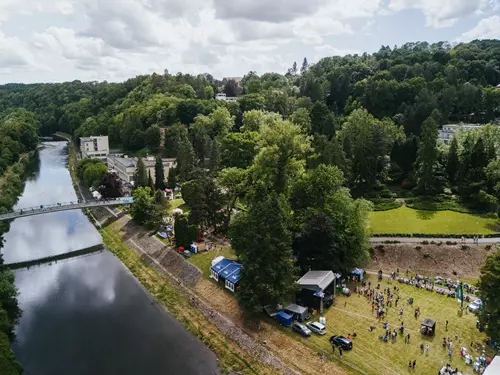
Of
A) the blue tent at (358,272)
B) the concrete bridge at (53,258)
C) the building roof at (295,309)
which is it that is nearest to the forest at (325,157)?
the blue tent at (358,272)

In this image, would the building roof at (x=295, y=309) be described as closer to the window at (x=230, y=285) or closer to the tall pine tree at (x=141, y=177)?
the window at (x=230, y=285)

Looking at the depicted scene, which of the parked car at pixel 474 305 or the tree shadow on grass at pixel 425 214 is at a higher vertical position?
the tree shadow on grass at pixel 425 214

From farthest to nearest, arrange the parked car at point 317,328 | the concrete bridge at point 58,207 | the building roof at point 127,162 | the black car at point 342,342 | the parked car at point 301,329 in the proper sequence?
the building roof at point 127,162, the concrete bridge at point 58,207, the parked car at point 317,328, the parked car at point 301,329, the black car at point 342,342

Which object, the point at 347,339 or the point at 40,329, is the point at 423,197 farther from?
the point at 40,329

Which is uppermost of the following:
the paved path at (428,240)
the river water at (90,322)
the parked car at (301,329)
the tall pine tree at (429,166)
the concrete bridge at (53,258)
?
the tall pine tree at (429,166)

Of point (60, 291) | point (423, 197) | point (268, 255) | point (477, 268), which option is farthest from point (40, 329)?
point (423, 197)

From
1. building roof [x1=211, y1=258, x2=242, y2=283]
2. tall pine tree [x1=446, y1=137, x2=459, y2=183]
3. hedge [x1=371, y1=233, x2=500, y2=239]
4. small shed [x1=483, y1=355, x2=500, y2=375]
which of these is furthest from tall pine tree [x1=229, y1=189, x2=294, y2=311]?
tall pine tree [x1=446, y1=137, x2=459, y2=183]

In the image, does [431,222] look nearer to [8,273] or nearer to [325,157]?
[325,157]
